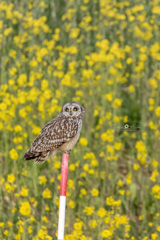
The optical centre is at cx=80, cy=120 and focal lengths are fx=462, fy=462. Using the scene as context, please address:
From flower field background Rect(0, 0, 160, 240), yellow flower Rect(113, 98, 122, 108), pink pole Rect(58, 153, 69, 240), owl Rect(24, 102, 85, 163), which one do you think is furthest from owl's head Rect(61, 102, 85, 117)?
yellow flower Rect(113, 98, 122, 108)

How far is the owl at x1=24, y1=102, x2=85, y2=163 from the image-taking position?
2.57 metres

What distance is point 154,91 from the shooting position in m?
5.75

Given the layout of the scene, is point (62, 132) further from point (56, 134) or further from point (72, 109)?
point (72, 109)

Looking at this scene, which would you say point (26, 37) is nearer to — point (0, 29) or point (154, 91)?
point (0, 29)

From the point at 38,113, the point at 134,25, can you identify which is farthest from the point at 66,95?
the point at 134,25

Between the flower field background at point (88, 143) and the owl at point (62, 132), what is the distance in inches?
28.0

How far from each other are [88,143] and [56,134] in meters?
2.35

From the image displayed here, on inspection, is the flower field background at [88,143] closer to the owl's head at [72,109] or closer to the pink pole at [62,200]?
the pink pole at [62,200]

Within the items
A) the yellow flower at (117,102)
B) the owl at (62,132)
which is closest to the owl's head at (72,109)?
the owl at (62,132)

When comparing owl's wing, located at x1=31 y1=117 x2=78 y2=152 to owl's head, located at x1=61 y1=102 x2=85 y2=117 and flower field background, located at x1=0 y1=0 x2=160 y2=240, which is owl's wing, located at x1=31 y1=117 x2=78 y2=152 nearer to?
owl's head, located at x1=61 y1=102 x2=85 y2=117

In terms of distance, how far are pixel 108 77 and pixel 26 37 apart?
180 cm

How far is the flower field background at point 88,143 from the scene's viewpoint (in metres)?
3.78

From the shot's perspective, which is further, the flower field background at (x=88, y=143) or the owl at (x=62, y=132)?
the flower field background at (x=88, y=143)

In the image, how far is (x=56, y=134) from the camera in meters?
2.61
